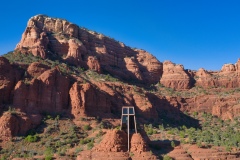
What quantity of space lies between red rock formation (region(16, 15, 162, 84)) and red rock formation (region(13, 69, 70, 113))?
1541cm

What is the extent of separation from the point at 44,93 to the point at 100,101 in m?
9.47

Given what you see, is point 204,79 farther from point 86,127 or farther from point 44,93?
point 44,93

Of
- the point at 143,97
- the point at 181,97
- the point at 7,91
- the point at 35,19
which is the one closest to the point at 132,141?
the point at 7,91

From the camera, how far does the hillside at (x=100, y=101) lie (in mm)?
42781

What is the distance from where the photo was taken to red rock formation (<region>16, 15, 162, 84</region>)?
71625 millimetres

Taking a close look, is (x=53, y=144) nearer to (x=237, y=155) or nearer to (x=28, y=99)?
(x=28, y=99)

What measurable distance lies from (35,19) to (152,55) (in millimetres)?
33370

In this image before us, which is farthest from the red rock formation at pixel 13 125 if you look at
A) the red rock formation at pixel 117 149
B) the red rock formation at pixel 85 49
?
the red rock formation at pixel 85 49

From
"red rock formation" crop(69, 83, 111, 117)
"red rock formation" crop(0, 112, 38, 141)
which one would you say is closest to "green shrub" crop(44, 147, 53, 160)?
"red rock formation" crop(0, 112, 38, 141)

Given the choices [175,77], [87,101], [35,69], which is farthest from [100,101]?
[175,77]

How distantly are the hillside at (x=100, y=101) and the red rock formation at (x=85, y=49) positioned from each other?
9.0 inches

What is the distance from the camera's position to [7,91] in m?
48.9

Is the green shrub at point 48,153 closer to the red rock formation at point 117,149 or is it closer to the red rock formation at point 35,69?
the red rock formation at point 117,149

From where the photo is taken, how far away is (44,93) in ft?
167
